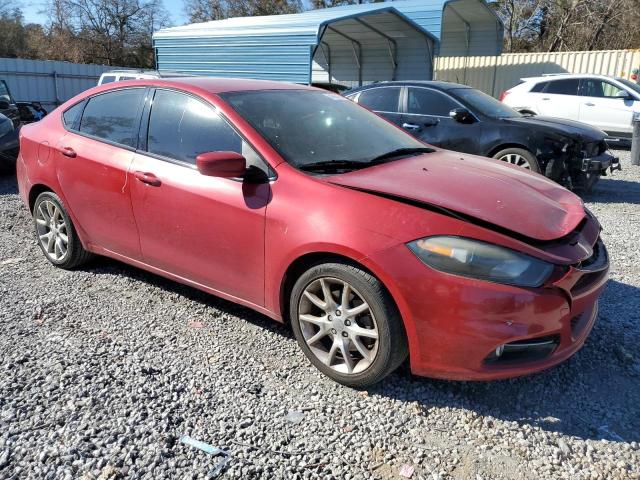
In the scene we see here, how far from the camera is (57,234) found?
4.56 meters

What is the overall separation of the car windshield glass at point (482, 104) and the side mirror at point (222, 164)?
18.6 ft

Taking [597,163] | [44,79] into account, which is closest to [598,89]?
[597,163]

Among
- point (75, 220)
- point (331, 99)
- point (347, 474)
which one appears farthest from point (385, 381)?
point (75, 220)

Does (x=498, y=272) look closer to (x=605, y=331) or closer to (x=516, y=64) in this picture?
(x=605, y=331)

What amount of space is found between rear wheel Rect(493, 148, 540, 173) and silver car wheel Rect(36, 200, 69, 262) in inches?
221

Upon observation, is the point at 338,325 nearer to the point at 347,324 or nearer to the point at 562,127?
the point at 347,324

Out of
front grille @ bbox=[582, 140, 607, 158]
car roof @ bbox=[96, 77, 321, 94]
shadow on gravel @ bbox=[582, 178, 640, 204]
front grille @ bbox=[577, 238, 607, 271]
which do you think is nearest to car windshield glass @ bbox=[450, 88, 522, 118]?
front grille @ bbox=[582, 140, 607, 158]

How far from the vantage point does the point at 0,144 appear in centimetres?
825

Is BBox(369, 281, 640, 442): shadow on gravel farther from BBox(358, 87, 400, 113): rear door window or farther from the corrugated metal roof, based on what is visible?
the corrugated metal roof

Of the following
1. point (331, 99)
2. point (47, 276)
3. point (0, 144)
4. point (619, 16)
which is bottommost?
point (47, 276)

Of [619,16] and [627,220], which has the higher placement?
[619,16]

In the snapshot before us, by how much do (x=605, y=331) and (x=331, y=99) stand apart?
2531 mm

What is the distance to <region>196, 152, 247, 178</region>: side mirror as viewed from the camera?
3.04 m

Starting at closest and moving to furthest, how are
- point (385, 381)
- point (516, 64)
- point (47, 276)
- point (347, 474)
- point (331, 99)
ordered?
point (347, 474) → point (385, 381) → point (331, 99) → point (47, 276) → point (516, 64)
